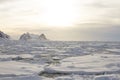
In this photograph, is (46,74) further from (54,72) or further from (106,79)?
(106,79)

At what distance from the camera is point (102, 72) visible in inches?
364

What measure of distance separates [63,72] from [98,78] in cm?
242

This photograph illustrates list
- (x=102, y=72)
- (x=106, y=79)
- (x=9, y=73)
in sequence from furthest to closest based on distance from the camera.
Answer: (x=102, y=72) → (x=9, y=73) → (x=106, y=79)

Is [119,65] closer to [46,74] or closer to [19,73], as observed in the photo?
[46,74]

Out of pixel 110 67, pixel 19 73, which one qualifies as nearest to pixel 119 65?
pixel 110 67

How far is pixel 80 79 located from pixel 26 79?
175cm

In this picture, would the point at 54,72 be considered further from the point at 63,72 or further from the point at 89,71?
the point at 89,71

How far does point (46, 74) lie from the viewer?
9.64 metres

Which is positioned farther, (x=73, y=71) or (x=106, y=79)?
(x=73, y=71)

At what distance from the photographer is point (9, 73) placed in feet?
28.2

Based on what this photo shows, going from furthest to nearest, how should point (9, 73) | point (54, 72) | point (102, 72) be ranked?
point (54, 72)
point (102, 72)
point (9, 73)

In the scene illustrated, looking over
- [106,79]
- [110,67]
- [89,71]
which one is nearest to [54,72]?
[89,71]

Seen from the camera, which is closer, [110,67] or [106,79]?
[106,79]

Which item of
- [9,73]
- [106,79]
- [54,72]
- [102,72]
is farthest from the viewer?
[54,72]
